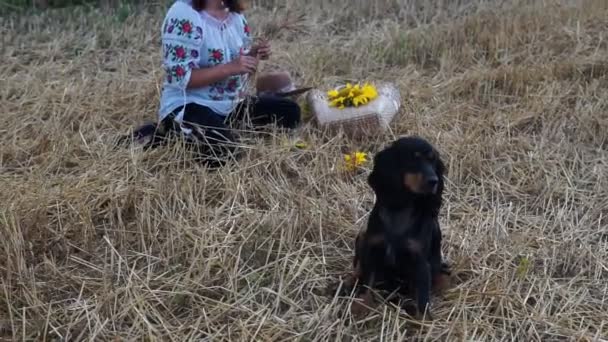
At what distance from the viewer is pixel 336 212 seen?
356cm

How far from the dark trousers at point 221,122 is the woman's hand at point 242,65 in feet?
0.67

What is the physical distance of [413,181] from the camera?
8.72 ft

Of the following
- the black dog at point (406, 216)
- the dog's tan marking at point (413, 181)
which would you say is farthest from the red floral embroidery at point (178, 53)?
the dog's tan marking at point (413, 181)

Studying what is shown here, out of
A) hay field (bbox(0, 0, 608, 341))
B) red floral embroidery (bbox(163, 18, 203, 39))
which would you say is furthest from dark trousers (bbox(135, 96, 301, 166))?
red floral embroidery (bbox(163, 18, 203, 39))

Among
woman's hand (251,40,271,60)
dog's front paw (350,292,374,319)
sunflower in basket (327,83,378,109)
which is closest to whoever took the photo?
dog's front paw (350,292,374,319)

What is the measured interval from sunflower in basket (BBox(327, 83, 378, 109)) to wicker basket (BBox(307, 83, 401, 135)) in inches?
1.2

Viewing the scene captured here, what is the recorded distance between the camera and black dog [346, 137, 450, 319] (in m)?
2.68

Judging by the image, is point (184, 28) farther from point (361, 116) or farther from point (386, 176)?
point (386, 176)

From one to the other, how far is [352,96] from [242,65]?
2.09ft

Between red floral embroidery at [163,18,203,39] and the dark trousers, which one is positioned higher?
red floral embroidery at [163,18,203,39]

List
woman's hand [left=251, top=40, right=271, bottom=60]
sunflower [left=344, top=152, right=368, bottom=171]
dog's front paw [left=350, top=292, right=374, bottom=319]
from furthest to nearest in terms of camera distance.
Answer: woman's hand [left=251, top=40, right=271, bottom=60], sunflower [left=344, top=152, right=368, bottom=171], dog's front paw [left=350, top=292, right=374, bottom=319]

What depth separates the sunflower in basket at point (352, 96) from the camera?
4.55 m

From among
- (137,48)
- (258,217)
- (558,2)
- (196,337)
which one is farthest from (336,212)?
(558,2)

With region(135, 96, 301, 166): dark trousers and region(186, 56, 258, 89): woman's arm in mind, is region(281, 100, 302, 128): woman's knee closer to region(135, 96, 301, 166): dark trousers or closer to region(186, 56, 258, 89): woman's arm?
region(135, 96, 301, 166): dark trousers
